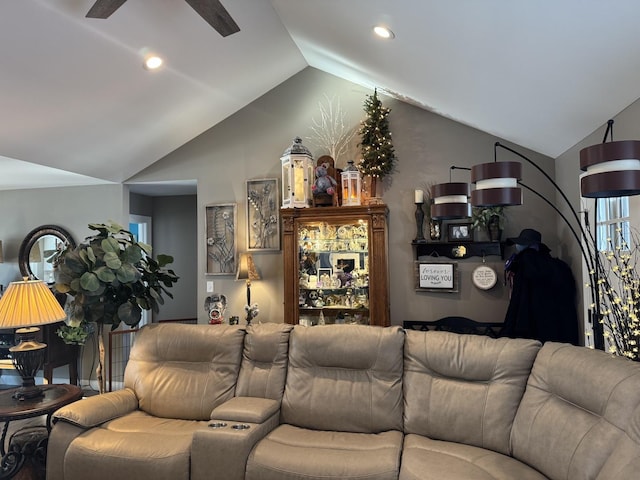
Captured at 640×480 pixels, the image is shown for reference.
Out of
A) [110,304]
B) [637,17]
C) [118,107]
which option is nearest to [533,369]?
[637,17]

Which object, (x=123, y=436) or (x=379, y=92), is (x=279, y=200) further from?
(x=123, y=436)

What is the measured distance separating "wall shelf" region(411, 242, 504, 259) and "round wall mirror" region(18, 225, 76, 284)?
4.23 m

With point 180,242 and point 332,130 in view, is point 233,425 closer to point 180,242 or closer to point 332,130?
point 332,130

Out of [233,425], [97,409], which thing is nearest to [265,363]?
[233,425]

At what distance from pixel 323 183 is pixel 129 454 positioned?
9.33 feet

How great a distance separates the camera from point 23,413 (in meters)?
2.60

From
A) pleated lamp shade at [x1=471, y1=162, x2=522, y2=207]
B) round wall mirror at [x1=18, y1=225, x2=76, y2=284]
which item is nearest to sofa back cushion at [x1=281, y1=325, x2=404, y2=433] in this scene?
pleated lamp shade at [x1=471, y1=162, x2=522, y2=207]

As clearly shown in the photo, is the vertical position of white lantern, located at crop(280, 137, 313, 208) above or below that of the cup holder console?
above

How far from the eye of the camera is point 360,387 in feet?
9.35

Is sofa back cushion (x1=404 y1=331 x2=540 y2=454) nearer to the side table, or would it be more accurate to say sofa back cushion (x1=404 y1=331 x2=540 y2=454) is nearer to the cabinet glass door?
the cabinet glass door

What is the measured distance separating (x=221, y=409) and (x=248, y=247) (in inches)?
96.4

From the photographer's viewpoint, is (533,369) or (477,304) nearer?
(533,369)

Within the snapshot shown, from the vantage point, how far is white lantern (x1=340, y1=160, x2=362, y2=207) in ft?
14.6

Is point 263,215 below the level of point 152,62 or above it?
below
